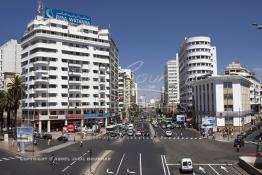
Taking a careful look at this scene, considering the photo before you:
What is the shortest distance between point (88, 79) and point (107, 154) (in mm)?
70734

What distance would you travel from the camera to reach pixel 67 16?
12575cm

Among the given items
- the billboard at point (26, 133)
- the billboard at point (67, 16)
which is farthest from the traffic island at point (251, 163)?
the billboard at point (67, 16)

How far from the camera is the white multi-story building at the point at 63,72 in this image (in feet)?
384

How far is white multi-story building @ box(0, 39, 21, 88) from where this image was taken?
6299 inches

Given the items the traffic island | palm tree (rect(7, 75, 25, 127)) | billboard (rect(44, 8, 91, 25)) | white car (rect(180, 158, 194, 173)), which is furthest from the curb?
billboard (rect(44, 8, 91, 25))

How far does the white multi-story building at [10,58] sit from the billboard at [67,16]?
45563mm

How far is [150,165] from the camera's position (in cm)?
4994

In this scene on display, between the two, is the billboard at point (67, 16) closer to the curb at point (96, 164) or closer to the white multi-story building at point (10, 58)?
the white multi-story building at point (10, 58)

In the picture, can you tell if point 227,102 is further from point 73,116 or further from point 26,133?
point 26,133

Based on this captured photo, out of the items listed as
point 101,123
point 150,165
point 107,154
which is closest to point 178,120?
point 101,123

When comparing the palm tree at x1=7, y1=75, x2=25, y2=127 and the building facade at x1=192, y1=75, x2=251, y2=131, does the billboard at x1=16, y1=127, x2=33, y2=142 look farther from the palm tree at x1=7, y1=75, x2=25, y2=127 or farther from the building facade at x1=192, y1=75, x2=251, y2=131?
the building facade at x1=192, y1=75, x2=251, y2=131

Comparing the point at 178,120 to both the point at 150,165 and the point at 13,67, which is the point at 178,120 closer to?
the point at 13,67

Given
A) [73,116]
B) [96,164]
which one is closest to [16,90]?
[73,116]

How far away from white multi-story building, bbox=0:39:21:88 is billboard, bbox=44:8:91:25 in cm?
4556
